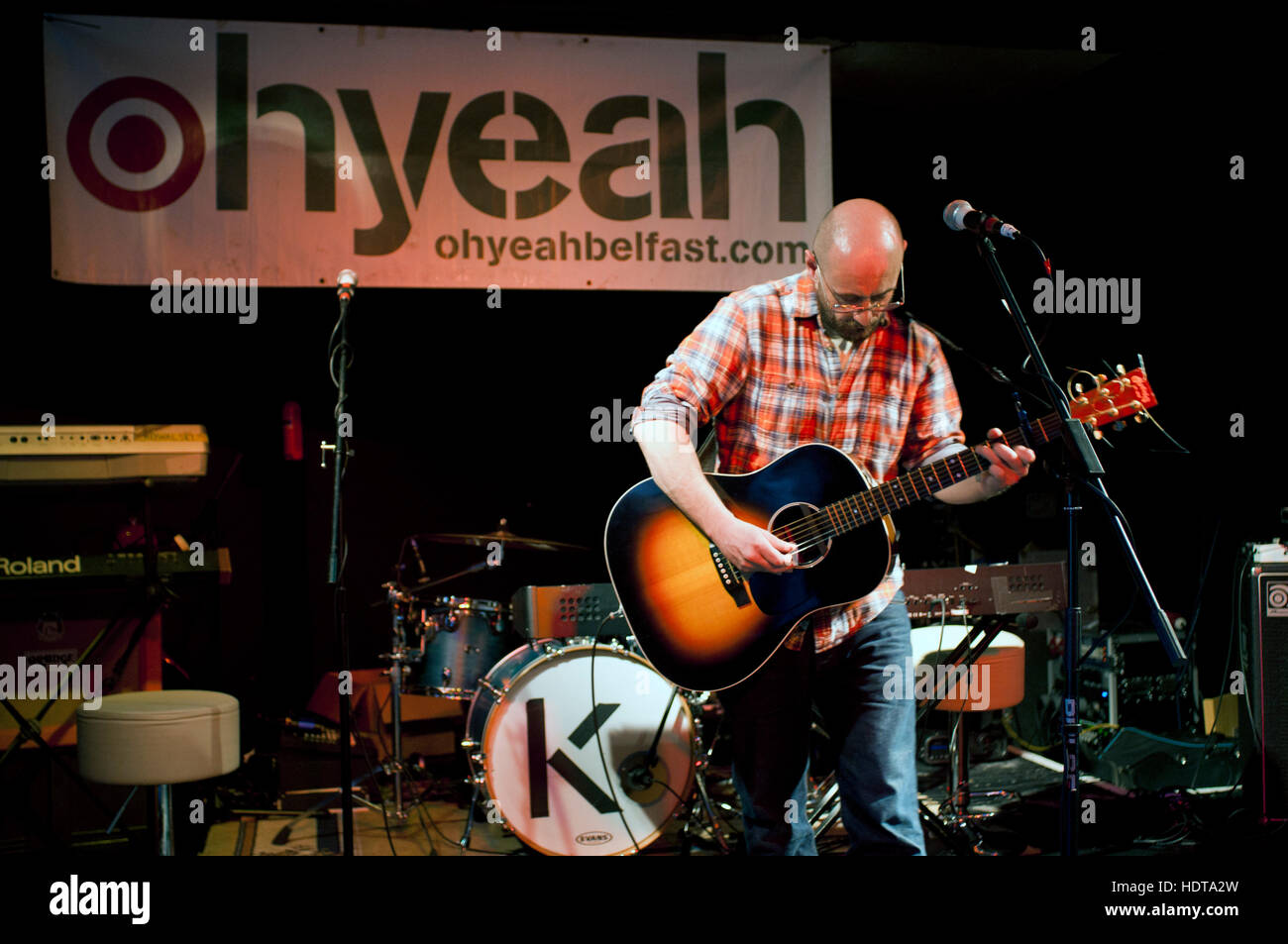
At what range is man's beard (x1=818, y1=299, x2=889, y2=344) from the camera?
2770mm

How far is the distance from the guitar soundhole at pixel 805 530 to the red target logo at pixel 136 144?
2.74 meters

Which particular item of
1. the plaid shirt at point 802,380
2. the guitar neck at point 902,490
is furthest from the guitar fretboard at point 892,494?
the plaid shirt at point 802,380

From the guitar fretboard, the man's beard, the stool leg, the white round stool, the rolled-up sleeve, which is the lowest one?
the stool leg

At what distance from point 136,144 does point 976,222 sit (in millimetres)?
3135

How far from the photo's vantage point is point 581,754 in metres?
3.97

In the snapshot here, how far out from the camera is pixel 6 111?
4.55 m

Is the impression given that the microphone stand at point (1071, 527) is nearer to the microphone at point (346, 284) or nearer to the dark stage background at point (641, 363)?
the microphone at point (346, 284)

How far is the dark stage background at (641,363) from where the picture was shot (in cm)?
495

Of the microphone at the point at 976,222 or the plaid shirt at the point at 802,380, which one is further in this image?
the plaid shirt at the point at 802,380

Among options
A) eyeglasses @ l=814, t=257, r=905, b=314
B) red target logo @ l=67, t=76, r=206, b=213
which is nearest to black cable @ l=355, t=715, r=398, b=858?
red target logo @ l=67, t=76, r=206, b=213

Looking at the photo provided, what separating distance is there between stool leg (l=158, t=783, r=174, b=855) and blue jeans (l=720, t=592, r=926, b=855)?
2133 millimetres

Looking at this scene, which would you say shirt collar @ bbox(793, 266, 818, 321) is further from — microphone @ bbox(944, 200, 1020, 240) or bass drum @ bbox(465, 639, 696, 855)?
bass drum @ bbox(465, 639, 696, 855)
